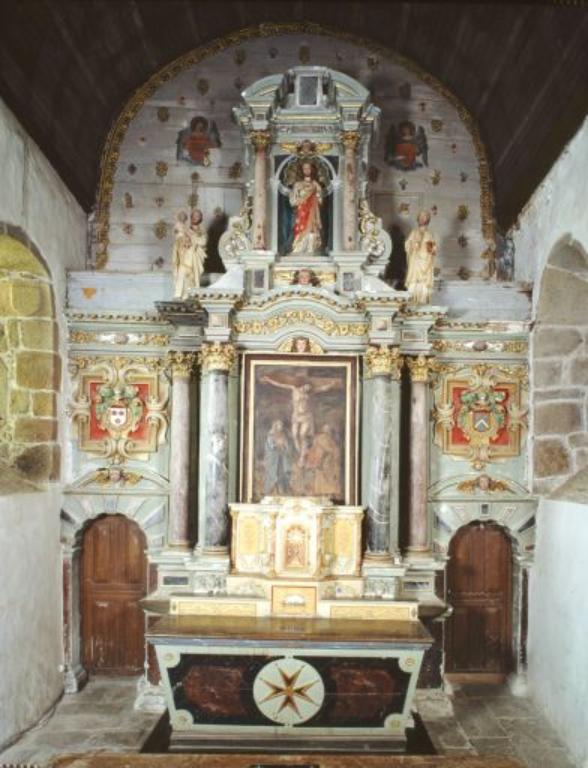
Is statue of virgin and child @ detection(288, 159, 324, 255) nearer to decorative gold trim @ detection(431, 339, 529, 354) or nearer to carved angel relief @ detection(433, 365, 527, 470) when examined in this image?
decorative gold trim @ detection(431, 339, 529, 354)

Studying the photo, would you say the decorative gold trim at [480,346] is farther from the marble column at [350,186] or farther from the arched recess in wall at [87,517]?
the arched recess in wall at [87,517]

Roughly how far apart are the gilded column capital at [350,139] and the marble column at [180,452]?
2.94 metres

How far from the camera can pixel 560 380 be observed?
8.04m

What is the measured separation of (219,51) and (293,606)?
6.93 m

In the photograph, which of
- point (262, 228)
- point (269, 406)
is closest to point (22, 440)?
point (269, 406)

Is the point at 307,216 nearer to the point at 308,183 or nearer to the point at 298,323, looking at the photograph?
the point at 308,183

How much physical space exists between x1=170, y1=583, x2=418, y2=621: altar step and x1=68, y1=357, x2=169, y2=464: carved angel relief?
75.2 inches

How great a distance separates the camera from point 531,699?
794cm

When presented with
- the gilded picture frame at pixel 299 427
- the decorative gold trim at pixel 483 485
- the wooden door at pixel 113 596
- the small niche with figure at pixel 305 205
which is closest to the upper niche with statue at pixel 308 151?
the small niche with figure at pixel 305 205

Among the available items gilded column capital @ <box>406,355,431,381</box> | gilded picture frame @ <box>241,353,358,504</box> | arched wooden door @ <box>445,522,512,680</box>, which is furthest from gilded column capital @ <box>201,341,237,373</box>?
arched wooden door @ <box>445,522,512,680</box>

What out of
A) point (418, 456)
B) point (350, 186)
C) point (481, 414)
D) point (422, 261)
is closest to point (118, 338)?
point (350, 186)

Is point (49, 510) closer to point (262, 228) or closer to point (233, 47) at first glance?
point (262, 228)

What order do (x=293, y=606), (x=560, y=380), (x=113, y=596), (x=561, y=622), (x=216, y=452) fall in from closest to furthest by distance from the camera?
(x=561, y=622), (x=293, y=606), (x=216, y=452), (x=560, y=380), (x=113, y=596)

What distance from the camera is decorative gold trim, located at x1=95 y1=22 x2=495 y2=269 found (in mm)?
9039
